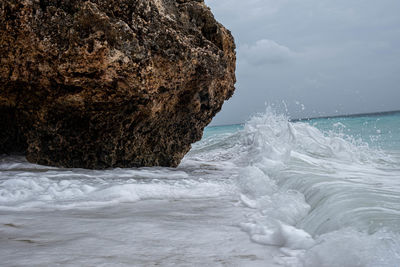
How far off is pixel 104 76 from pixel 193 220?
1810 millimetres

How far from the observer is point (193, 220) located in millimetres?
1969

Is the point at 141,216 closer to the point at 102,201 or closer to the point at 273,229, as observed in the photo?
the point at 102,201

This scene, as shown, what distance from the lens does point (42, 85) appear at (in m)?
3.16

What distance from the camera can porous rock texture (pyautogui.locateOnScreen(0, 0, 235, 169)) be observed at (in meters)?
2.90

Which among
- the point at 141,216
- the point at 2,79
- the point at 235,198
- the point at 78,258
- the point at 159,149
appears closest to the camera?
the point at 78,258

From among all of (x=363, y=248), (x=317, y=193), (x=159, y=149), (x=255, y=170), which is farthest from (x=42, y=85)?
(x=363, y=248)

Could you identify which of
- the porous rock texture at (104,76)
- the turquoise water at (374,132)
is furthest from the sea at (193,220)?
the turquoise water at (374,132)

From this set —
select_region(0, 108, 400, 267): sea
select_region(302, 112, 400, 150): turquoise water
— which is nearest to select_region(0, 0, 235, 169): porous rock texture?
select_region(0, 108, 400, 267): sea

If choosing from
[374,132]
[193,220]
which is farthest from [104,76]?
[374,132]

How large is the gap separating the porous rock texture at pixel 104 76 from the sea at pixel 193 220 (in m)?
0.45

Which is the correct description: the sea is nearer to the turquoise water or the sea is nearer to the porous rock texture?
the porous rock texture

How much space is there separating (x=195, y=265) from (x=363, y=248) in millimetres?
733

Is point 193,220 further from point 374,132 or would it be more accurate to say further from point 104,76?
point 374,132

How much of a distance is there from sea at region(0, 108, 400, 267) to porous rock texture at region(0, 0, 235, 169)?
45cm
